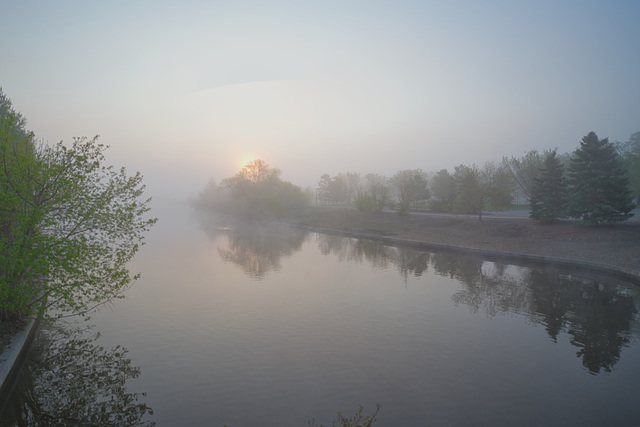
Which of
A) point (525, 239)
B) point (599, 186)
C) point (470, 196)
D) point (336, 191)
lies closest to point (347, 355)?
point (525, 239)

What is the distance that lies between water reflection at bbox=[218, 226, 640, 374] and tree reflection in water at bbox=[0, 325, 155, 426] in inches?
549

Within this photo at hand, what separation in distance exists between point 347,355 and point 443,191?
62262 mm

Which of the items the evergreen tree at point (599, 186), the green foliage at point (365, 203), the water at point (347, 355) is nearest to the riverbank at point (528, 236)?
the evergreen tree at point (599, 186)

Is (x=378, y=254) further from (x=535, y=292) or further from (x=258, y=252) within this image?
(x=535, y=292)

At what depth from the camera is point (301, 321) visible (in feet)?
55.1

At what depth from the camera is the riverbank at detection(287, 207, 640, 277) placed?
29.6m

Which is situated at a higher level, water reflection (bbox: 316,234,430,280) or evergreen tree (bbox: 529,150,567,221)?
evergreen tree (bbox: 529,150,567,221)

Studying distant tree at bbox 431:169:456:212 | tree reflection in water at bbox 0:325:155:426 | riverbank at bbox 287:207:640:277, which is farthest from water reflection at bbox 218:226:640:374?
distant tree at bbox 431:169:456:212

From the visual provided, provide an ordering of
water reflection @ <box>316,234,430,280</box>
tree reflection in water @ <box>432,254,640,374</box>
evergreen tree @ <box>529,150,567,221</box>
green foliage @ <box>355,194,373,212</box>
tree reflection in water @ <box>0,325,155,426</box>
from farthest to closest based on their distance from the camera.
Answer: green foliage @ <box>355,194,373,212</box>, evergreen tree @ <box>529,150,567,221</box>, water reflection @ <box>316,234,430,280</box>, tree reflection in water @ <box>432,254,640,374</box>, tree reflection in water @ <box>0,325,155,426</box>

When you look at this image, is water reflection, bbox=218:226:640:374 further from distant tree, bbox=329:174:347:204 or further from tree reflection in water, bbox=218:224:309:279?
distant tree, bbox=329:174:347:204

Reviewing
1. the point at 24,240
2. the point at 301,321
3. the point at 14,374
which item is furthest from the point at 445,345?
the point at 24,240

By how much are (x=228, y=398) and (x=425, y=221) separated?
156ft

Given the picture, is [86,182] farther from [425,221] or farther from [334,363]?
[425,221]

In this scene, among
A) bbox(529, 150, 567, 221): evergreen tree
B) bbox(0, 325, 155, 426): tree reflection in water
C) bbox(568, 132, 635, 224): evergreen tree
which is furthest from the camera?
bbox(529, 150, 567, 221): evergreen tree
